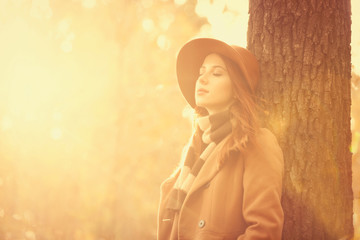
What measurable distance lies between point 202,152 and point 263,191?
2.23ft

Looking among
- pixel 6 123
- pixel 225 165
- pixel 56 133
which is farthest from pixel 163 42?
pixel 225 165

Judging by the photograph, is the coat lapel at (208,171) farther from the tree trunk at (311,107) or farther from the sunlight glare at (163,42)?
the sunlight glare at (163,42)

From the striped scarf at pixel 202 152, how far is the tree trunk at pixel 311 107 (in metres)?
0.29

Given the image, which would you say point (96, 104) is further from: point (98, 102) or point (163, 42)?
point (163, 42)

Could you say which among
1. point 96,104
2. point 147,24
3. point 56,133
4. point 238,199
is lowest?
point 238,199

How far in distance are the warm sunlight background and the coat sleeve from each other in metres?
7.85

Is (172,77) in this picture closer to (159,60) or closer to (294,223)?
(159,60)

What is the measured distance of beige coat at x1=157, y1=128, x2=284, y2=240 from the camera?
2062mm

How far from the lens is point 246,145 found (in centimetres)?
226

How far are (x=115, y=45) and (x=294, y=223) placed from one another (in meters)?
9.31

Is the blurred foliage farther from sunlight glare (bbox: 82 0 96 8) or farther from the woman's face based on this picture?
the woman's face

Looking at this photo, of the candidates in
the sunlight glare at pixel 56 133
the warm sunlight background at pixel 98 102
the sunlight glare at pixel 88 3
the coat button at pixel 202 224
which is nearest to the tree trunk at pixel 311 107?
the coat button at pixel 202 224

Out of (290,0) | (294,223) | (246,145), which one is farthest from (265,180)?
(290,0)

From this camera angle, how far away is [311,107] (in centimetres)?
232
